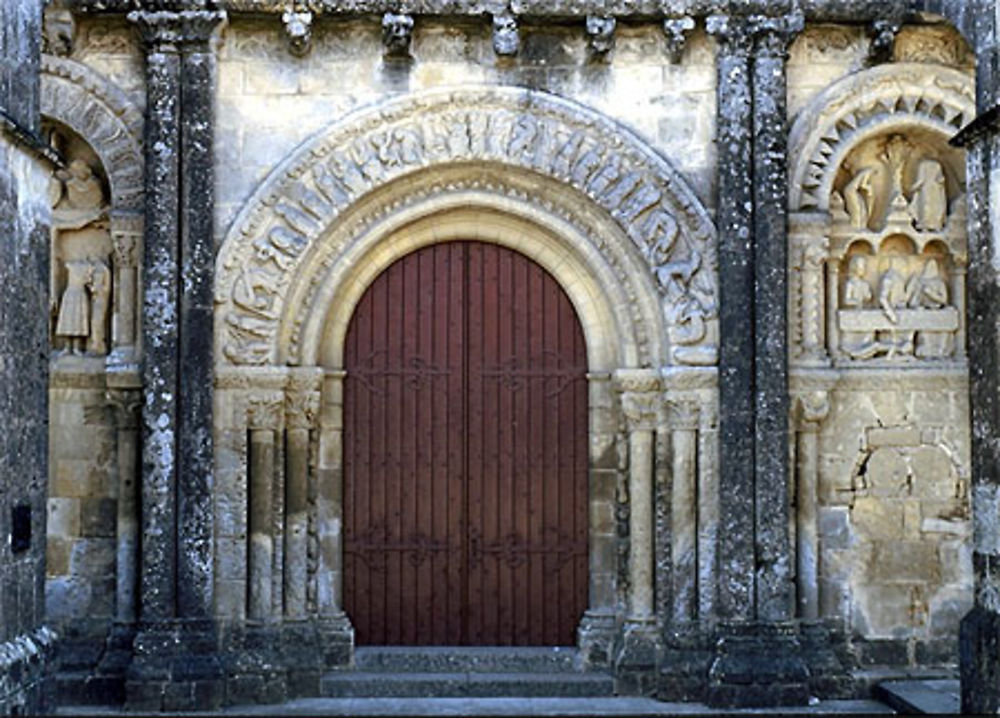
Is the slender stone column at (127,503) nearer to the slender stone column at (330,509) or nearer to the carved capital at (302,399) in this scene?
the carved capital at (302,399)

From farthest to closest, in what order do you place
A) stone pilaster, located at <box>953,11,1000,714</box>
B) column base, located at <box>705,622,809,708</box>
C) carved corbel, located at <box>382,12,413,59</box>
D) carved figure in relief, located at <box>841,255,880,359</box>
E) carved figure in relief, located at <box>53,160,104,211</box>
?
carved figure in relief, located at <box>841,255,880,359</box> → carved figure in relief, located at <box>53,160,104,211</box> → carved corbel, located at <box>382,12,413,59</box> → column base, located at <box>705,622,809,708</box> → stone pilaster, located at <box>953,11,1000,714</box>

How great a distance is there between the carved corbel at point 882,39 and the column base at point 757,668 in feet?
12.6

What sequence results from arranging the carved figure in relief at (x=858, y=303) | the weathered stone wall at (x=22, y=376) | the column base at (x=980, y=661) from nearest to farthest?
the weathered stone wall at (x=22, y=376) < the column base at (x=980, y=661) < the carved figure in relief at (x=858, y=303)

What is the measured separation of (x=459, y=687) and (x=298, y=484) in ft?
5.65

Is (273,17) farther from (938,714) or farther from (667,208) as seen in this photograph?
(938,714)

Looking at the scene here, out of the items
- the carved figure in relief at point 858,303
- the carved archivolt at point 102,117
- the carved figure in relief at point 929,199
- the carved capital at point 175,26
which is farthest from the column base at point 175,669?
the carved figure in relief at point 929,199

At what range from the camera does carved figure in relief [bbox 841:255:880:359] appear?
9547 millimetres

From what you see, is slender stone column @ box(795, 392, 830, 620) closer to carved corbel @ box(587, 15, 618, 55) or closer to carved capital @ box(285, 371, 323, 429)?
carved corbel @ box(587, 15, 618, 55)

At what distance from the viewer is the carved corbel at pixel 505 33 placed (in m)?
9.19

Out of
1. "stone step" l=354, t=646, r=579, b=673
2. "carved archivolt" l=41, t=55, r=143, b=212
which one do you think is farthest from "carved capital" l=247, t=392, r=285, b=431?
"stone step" l=354, t=646, r=579, b=673

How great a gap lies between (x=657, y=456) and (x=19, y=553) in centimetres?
421

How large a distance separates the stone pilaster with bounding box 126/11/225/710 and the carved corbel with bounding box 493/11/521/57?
1.80 m

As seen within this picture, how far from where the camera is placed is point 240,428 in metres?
9.20

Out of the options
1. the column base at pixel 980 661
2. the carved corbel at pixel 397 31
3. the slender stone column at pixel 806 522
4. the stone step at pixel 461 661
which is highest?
the carved corbel at pixel 397 31
